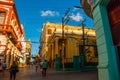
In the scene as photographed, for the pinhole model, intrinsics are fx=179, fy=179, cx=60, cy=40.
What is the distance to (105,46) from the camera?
6281 mm

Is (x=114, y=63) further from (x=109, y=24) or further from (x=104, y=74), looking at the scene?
(x=109, y=24)

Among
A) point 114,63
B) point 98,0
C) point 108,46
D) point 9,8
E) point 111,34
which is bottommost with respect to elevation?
point 114,63

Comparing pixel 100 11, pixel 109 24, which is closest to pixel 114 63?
pixel 109 24

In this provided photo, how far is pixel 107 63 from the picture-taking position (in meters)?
6.06

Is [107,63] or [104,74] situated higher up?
[107,63]

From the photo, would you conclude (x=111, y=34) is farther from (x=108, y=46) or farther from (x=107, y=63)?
(x=107, y=63)

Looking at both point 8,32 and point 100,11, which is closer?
point 100,11

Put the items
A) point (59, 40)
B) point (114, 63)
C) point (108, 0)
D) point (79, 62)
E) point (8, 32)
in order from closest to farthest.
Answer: point (114, 63) → point (108, 0) → point (79, 62) → point (8, 32) → point (59, 40)

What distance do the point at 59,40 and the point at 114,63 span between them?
24224 millimetres

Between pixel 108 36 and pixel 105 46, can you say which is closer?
pixel 105 46

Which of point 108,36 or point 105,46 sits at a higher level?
point 108,36

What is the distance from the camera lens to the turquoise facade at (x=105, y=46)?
6012mm

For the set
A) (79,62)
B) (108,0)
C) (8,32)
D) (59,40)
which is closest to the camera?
(108,0)

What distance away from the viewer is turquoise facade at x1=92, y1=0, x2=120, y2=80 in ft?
19.7
